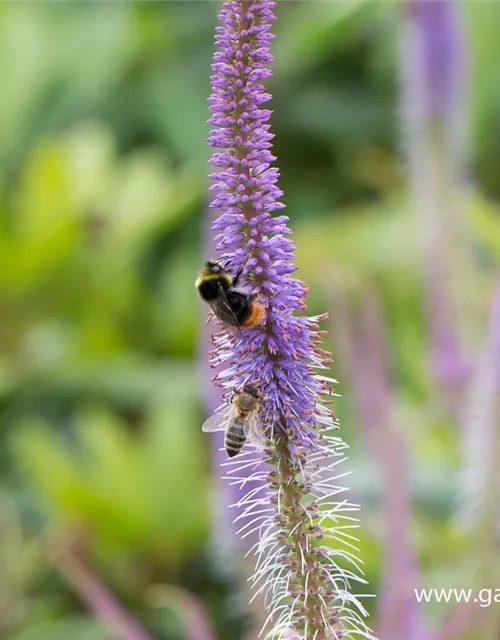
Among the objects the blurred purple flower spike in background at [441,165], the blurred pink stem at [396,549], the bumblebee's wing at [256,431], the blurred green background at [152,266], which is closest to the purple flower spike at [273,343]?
the bumblebee's wing at [256,431]

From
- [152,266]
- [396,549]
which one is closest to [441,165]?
[396,549]

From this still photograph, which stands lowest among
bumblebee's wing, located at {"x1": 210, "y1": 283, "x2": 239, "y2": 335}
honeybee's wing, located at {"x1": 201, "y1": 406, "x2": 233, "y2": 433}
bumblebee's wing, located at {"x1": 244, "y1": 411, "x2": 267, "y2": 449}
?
bumblebee's wing, located at {"x1": 244, "y1": 411, "x2": 267, "y2": 449}

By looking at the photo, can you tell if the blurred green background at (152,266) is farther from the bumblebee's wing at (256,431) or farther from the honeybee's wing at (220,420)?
the bumblebee's wing at (256,431)

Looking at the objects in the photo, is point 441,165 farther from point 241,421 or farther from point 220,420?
point 241,421

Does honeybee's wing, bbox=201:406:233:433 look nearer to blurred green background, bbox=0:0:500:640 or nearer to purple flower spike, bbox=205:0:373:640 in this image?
purple flower spike, bbox=205:0:373:640

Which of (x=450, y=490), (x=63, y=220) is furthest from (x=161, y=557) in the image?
(x=63, y=220)

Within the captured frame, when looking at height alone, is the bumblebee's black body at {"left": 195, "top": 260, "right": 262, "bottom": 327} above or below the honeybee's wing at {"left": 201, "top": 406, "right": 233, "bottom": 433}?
above

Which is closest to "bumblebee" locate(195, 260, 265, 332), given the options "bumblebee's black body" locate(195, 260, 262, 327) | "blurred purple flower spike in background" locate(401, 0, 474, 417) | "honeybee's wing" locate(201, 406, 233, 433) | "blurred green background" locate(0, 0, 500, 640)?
"bumblebee's black body" locate(195, 260, 262, 327)

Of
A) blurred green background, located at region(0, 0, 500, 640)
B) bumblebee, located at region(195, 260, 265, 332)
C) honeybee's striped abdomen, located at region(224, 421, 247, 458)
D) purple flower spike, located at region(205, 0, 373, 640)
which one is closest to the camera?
purple flower spike, located at region(205, 0, 373, 640)
